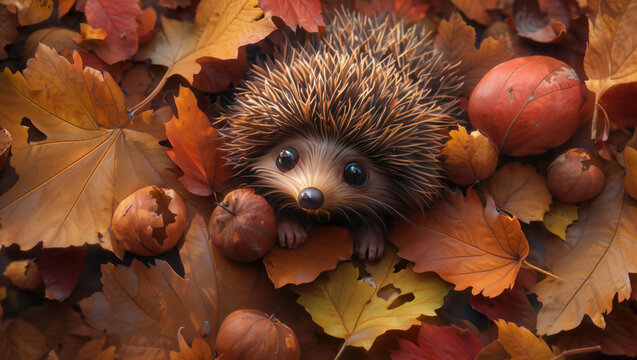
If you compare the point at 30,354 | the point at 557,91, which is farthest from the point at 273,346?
the point at 557,91

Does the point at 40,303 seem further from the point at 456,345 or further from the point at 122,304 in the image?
the point at 456,345

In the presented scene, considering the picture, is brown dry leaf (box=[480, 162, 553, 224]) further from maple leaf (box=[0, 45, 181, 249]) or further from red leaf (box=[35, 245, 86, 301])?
red leaf (box=[35, 245, 86, 301])

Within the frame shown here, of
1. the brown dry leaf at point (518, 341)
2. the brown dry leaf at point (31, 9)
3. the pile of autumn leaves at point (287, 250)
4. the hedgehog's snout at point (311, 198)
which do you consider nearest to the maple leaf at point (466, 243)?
the pile of autumn leaves at point (287, 250)

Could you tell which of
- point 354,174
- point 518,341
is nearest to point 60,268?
point 354,174

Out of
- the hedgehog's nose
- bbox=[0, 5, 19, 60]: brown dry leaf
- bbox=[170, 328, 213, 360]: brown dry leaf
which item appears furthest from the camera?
bbox=[0, 5, 19, 60]: brown dry leaf

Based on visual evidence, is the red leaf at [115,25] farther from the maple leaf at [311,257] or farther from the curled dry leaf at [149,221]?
the maple leaf at [311,257]

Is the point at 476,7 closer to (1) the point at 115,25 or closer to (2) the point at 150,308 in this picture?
(1) the point at 115,25

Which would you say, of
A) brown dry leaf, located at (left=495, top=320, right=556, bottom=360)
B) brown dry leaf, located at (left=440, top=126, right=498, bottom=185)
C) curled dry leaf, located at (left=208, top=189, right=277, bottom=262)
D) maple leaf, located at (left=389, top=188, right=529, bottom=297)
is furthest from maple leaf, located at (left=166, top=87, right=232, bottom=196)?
brown dry leaf, located at (left=495, top=320, right=556, bottom=360)
